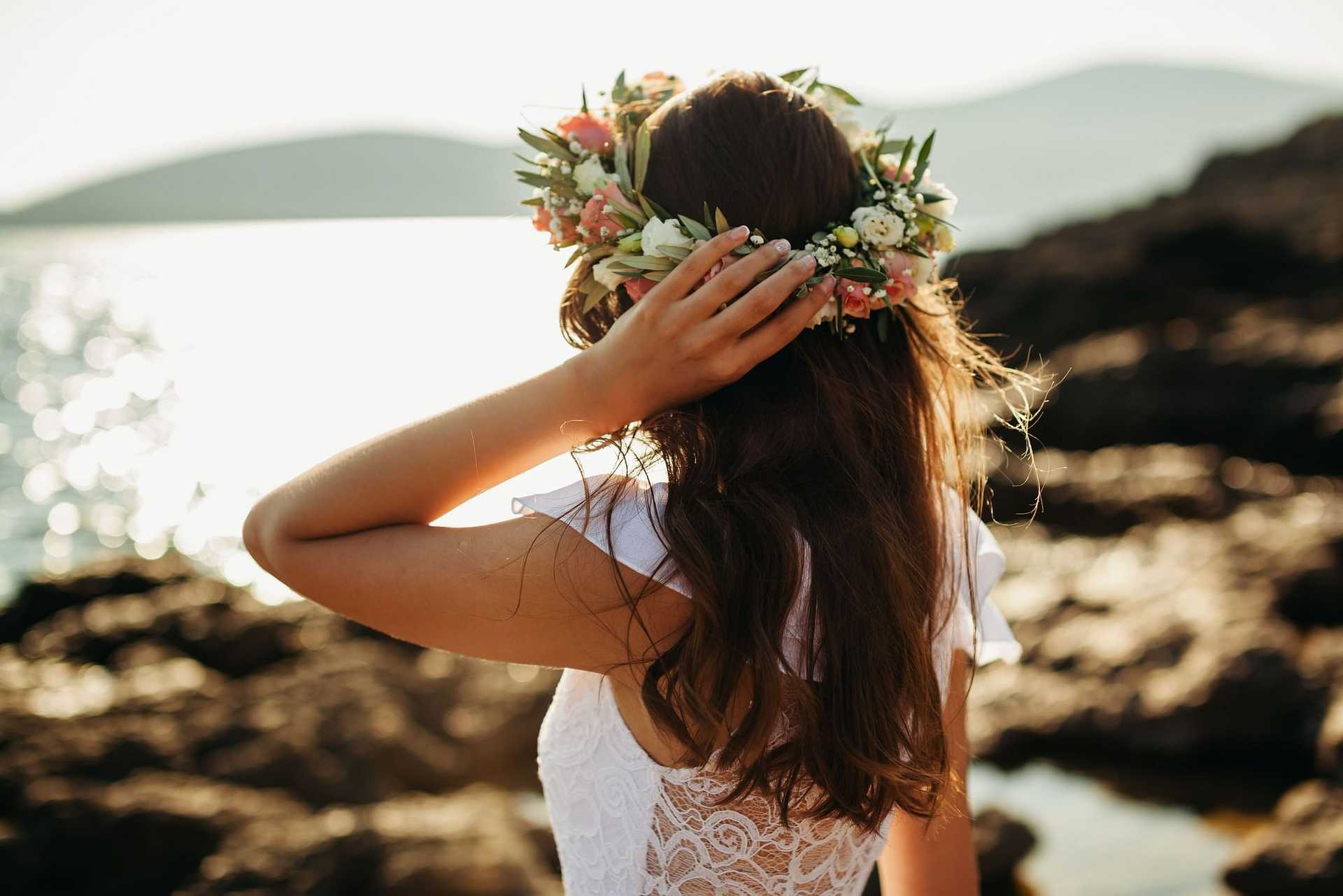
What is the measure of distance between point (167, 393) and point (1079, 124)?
151 meters

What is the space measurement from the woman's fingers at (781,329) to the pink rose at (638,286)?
0.26m

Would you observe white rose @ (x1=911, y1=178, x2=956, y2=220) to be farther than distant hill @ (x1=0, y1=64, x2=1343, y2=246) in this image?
No

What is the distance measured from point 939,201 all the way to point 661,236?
621 millimetres

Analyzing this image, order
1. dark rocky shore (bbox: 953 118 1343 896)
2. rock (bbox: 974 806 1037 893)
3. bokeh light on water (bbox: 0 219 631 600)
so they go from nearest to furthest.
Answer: rock (bbox: 974 806 1037 893)
dark rocky shore (bbox: 953 118 1343 896)
bokeh light on water (bbox: 0 219 631 600)

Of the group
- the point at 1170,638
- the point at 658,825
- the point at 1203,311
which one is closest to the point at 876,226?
the point at 658,825

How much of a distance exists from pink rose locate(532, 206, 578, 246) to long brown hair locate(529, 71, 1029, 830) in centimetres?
23

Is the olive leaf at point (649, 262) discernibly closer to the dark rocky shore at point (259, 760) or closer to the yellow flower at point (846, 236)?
the yellow flower at point (846, 236)

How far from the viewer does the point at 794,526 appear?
166 cm

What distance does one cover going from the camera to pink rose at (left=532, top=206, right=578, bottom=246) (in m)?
1.98

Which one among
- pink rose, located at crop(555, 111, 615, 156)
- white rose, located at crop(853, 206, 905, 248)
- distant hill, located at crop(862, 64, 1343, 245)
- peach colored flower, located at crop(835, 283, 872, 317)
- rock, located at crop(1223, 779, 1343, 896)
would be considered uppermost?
distant hill, located at crop(862, 64, 1343, 245)

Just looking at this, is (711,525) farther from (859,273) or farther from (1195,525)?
(1195,525)

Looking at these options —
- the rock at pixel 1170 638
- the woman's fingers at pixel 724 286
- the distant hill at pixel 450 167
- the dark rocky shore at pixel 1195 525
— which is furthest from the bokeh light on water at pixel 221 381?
the distant hill at pixel 450 167

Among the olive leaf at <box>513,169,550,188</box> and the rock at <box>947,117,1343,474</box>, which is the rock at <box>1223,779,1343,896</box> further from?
the rock at <box>947,117,1343,474</box>

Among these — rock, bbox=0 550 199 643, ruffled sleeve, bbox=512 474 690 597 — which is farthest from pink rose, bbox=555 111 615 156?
rock, bbox=0 550 199 643
